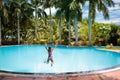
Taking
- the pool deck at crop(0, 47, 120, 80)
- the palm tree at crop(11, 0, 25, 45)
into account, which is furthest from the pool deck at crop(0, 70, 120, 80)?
the palm tree at crop(11, 0, 25, 45)

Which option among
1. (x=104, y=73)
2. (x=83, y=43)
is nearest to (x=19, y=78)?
(x=104, y=73)

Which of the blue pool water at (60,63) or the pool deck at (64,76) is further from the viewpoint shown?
the blue pool water at (60,63)

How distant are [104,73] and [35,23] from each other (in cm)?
3210

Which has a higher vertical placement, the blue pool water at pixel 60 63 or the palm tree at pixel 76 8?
the palm tree at pixel 76 8

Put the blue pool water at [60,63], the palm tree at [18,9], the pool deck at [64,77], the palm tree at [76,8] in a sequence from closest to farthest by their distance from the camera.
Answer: the pool deck at [64,77], the blue pool water at [60,63], the palm tree at [76,8], the palm tree at [18,9]

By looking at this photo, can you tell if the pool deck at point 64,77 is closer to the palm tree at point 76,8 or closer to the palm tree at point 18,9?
the palm tree at point 76,8

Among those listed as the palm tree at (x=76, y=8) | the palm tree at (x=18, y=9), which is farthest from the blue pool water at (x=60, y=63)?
the palm tree at (x=18, y=9)

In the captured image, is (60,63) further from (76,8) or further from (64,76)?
(76,8)

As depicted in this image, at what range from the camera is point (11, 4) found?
39562mm

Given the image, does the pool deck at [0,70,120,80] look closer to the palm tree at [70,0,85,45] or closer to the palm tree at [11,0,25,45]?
the palm tree at [70,0,85,45]

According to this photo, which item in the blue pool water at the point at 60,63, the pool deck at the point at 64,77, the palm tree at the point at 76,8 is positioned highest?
the palm tree at the point at 76,8

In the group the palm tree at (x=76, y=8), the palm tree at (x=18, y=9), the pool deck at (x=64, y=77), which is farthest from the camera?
the palm tree at (x=18, y=9)

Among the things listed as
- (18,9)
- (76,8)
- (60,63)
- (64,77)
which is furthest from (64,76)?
(18,9)

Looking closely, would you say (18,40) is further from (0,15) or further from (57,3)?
(57,3)
